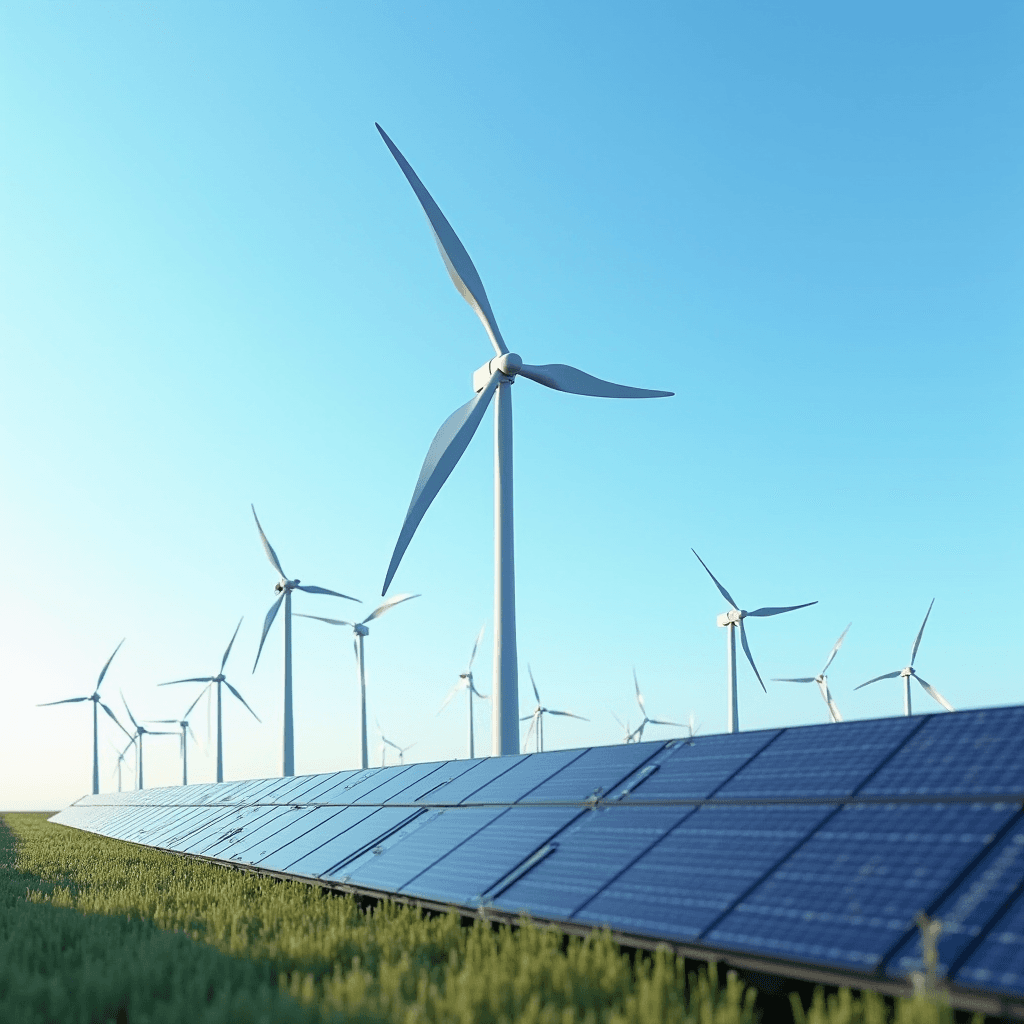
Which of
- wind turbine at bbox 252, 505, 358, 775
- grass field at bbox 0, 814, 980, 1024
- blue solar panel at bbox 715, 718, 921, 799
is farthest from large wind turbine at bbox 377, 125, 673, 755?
wind turbine at bbox 252, 505, 358, 775

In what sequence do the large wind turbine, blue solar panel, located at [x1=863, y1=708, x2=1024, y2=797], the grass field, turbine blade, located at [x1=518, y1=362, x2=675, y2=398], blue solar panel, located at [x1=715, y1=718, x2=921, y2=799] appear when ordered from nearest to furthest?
the grass field → blue solar panel, located at [x1=863, y1=708, x2=1024, y2=797] → blue solar panel, located at [x1=715, y1=718, x2=921, y2=799] → the large wind turbine → turbine blade, located at [x1=518, y1=362, x2=675, y2=398]

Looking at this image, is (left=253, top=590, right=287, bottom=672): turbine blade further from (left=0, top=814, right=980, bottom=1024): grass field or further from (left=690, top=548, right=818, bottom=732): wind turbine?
(left=0, top=814, right=980, bottom=1024): grass field

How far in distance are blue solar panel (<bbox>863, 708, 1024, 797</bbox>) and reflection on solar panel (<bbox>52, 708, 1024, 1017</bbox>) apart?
0.02 meters

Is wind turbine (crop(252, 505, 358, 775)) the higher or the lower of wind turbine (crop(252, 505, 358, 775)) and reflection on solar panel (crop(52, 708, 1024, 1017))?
the higher

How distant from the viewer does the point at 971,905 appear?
6051 millimetres

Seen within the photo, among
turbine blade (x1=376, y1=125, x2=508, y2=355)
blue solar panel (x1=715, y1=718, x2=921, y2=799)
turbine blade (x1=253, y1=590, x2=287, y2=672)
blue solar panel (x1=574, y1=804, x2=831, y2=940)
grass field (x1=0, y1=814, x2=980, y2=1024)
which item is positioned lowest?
grass field (x1=0, y1=814, x2=980, y2=1024)

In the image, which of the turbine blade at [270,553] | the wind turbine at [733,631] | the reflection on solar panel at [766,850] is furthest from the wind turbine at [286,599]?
the reflection on solar panel at [766,850]

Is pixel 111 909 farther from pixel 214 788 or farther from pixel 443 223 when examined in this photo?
pixel 214 788

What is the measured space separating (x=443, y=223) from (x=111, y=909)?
23128mm

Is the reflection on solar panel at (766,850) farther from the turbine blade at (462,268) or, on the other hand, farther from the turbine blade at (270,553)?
the turbine blade at (270,553)

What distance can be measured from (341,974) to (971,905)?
522 centimetres

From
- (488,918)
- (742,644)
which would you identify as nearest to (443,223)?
(488,918)

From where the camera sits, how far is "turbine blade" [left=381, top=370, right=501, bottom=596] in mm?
26266

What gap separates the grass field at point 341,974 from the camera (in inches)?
242
